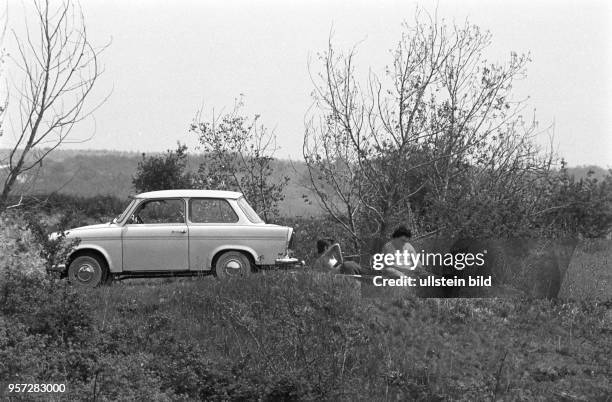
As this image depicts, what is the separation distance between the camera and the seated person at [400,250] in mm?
13368

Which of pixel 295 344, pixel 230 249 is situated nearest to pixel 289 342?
pixel 295 344

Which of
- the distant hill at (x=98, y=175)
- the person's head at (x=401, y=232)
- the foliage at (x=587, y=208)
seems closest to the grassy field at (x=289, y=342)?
the person's head at (x=401, y=232)

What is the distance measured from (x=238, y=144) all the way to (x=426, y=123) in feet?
18.0

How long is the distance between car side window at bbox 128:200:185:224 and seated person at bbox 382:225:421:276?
355cm

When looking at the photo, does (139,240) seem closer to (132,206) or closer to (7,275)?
(132,206)

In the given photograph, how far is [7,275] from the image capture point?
1298 centimetres

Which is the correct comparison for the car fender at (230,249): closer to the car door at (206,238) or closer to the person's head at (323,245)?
the car door at (206,238)

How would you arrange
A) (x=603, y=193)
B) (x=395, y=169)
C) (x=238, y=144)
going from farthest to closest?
(x=603, y=193) → (x=238, y=144) → (x=395, y=169)

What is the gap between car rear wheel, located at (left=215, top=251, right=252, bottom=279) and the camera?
45.0 ft

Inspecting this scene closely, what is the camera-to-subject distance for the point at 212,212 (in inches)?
588

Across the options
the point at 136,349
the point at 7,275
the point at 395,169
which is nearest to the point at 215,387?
the point at 136,349

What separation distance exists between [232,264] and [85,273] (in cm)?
246

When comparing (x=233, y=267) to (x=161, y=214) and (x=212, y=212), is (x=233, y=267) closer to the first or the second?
(x=212, y=212)

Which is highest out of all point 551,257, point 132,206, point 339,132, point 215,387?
point 339,132
